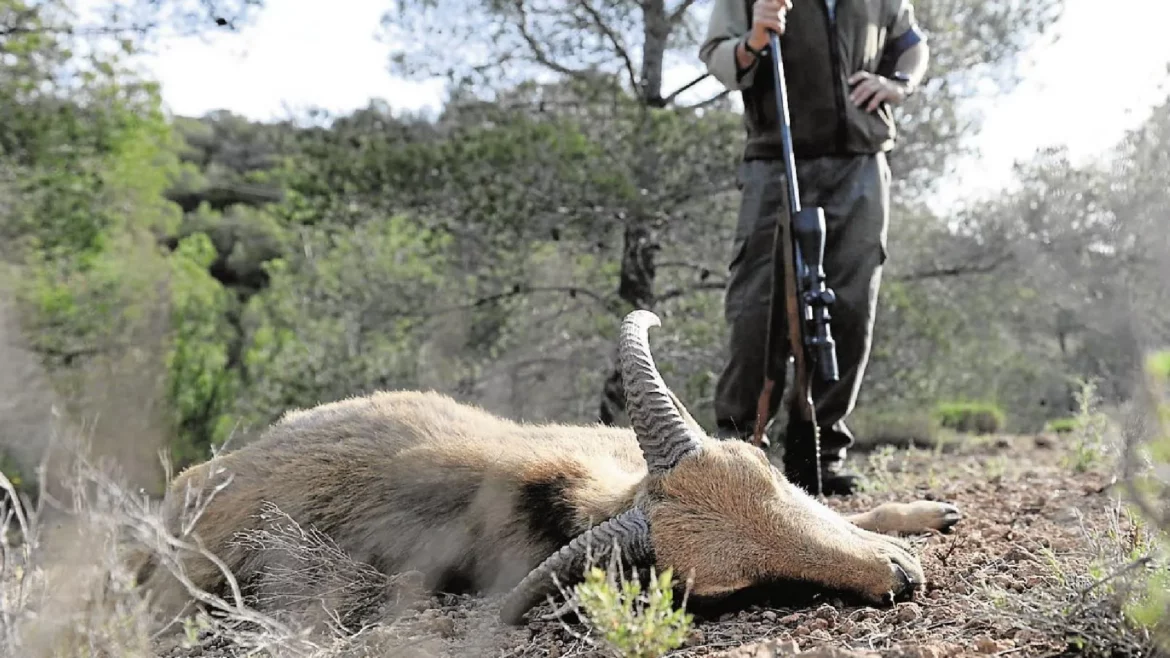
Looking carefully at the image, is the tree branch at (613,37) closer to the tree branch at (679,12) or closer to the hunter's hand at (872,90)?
the tree branch at (679,12)

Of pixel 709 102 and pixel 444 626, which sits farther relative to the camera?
pixel 709 102

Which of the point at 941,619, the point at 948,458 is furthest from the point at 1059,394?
the point at 941,619

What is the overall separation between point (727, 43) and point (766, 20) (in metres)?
0.30

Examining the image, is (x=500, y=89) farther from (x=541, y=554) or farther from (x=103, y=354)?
(x=541, y=554)

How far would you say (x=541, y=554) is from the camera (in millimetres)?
3098

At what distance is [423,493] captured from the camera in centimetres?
333

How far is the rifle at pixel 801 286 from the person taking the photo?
4.33m

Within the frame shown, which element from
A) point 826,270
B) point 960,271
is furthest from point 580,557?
point 960,271

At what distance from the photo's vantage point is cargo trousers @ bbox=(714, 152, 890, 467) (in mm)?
4836

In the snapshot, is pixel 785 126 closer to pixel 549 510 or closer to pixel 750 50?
pixel 750 50

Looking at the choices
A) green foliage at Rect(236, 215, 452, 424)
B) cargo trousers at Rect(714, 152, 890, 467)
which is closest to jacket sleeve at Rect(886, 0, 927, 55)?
cargo trousers at Rect(714, 152, 890, 467)

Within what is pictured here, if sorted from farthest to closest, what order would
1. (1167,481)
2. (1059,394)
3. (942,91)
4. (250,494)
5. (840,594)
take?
(1059,394)
(942,91)
(250,494)
(840,594)
(1167,481)

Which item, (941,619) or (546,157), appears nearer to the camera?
(941,619)

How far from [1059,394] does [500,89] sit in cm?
1068
